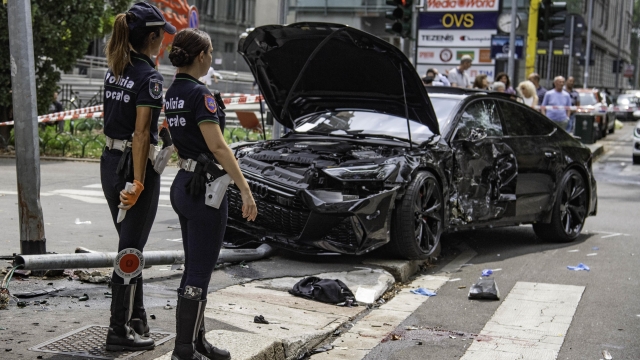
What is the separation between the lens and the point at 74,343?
4.99m

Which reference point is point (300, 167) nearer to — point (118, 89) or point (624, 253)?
point (118, 89)

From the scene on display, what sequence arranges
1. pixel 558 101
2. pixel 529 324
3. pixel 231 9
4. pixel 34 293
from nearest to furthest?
pixel 34 293 < pixel 529 324 < pixel 558 101 < pixel 231 9

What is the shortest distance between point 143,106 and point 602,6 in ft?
248

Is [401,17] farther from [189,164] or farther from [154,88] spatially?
[189,164]

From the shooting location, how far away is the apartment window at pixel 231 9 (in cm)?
5759

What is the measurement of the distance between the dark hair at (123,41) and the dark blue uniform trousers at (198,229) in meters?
0.70

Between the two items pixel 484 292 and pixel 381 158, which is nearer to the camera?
pixel 484 292

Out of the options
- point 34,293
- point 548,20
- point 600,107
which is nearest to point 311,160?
point 34,293

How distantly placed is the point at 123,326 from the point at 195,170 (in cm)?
99

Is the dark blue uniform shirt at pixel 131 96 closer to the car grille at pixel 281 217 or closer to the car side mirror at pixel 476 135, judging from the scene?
the car grille at pixel 281 217

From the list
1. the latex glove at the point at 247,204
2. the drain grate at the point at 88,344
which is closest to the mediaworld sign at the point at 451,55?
the drain grate at the point at 88,344

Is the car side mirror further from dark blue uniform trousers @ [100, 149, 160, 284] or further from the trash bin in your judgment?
the trash bin

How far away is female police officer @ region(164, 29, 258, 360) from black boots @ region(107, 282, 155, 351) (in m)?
0.34

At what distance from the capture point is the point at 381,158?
25.5ft
